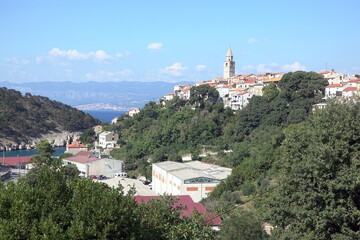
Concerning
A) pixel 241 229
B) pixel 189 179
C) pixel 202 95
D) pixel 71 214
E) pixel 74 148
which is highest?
pixel 202 95

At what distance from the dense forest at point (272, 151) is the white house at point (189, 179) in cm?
124

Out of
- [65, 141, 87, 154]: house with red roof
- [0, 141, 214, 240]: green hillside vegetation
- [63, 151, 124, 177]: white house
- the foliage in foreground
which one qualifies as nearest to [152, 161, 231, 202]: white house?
[63, 151, 124, 177]: white house

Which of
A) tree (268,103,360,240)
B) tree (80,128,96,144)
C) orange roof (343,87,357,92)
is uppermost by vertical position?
orange roof (343,87,357,92)

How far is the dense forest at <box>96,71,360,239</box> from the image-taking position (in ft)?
37.1

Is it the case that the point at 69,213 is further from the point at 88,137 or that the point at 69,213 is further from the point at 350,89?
the point at 88,137

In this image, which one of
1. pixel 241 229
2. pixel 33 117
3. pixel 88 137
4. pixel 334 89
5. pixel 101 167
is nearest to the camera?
pixel 241 229

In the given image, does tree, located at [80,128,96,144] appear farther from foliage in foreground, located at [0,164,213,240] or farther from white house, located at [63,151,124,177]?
foliage in foreground, located at [0,164,213,240]

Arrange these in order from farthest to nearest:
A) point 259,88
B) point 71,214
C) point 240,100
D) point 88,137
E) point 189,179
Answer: point 88,137, point 240,100, point 259,88, point 189,179, point 71,214

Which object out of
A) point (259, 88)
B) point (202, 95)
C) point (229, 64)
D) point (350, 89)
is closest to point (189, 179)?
point (350, 89)

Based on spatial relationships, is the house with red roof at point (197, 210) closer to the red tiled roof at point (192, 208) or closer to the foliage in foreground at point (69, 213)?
the red tiled roof at point (192, 208)

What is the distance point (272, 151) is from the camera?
25516mm

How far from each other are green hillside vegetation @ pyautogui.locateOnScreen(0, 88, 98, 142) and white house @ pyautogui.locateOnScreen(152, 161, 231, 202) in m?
51.5

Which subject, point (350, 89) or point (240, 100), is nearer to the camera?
point (350, 89)

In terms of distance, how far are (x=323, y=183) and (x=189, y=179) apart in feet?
46.8
